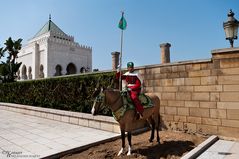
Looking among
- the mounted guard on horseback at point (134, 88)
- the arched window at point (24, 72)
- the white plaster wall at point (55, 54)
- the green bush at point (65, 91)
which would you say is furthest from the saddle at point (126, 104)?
the arched window at point (24, 72)

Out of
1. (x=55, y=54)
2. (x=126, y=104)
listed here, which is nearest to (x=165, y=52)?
(x=126, y=104)

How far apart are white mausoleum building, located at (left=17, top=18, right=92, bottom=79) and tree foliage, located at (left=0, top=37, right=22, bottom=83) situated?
198 inches

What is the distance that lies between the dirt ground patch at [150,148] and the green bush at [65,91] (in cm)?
232

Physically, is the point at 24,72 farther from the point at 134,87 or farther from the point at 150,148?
the point at 150,148

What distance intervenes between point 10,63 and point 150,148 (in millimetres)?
29970

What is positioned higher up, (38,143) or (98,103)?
(98,103)

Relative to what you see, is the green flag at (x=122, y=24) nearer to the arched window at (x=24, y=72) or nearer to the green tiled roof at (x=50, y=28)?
the arched window at (x=24, y=72)

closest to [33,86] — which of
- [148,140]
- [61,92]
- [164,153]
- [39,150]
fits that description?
[61,92]

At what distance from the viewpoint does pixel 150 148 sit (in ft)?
17.6

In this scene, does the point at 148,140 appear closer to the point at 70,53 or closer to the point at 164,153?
the point at 164,153

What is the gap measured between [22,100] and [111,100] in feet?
46.4

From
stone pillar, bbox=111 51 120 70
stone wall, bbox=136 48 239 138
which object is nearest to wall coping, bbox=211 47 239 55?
stone wall, bbox=136 48 239 138

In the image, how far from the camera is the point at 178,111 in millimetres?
7152

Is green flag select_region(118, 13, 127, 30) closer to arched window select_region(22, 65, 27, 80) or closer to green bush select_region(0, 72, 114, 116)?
green bush select_region(0, 72, 114, 116)
